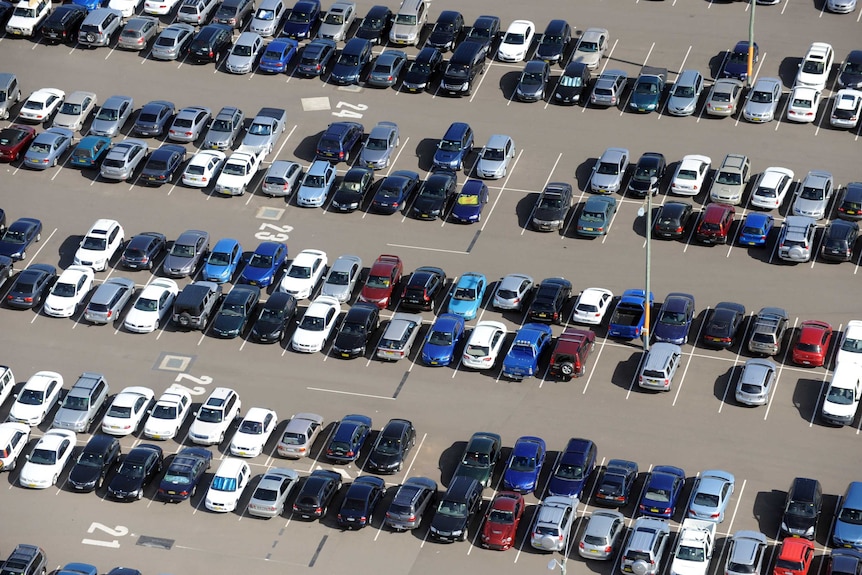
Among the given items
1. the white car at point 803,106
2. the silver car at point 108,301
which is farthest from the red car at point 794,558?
the silver car at point 108,301

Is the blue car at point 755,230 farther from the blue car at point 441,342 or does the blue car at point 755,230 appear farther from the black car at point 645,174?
the blue car at point 441,342

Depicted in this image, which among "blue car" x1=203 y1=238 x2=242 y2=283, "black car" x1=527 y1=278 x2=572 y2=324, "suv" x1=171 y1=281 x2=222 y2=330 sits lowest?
"suv" x1=171 y1=281 x2=222 y2=330

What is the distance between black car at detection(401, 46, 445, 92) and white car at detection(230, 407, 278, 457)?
29.6 metres

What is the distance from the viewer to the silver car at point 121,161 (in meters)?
118

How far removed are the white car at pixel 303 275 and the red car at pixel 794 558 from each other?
97.8 feet

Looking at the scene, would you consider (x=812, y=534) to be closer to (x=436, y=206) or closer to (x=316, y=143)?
(x=436, y=206)

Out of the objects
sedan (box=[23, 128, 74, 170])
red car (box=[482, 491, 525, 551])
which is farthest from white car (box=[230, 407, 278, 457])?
sedan (box=[23, 128, 74, 170])

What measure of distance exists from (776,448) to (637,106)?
28530 millimetres

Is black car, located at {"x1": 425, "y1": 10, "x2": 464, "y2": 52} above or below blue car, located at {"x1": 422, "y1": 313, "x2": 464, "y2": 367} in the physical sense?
above

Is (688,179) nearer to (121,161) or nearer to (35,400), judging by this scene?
(121,161)

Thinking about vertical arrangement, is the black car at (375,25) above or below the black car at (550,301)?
above

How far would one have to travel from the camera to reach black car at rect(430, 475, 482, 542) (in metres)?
94.8

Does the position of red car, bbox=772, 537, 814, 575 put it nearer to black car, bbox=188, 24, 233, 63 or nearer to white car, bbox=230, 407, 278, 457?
white car, bbox=230, 407, 278, 457

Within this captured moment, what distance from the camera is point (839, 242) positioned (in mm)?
109812
